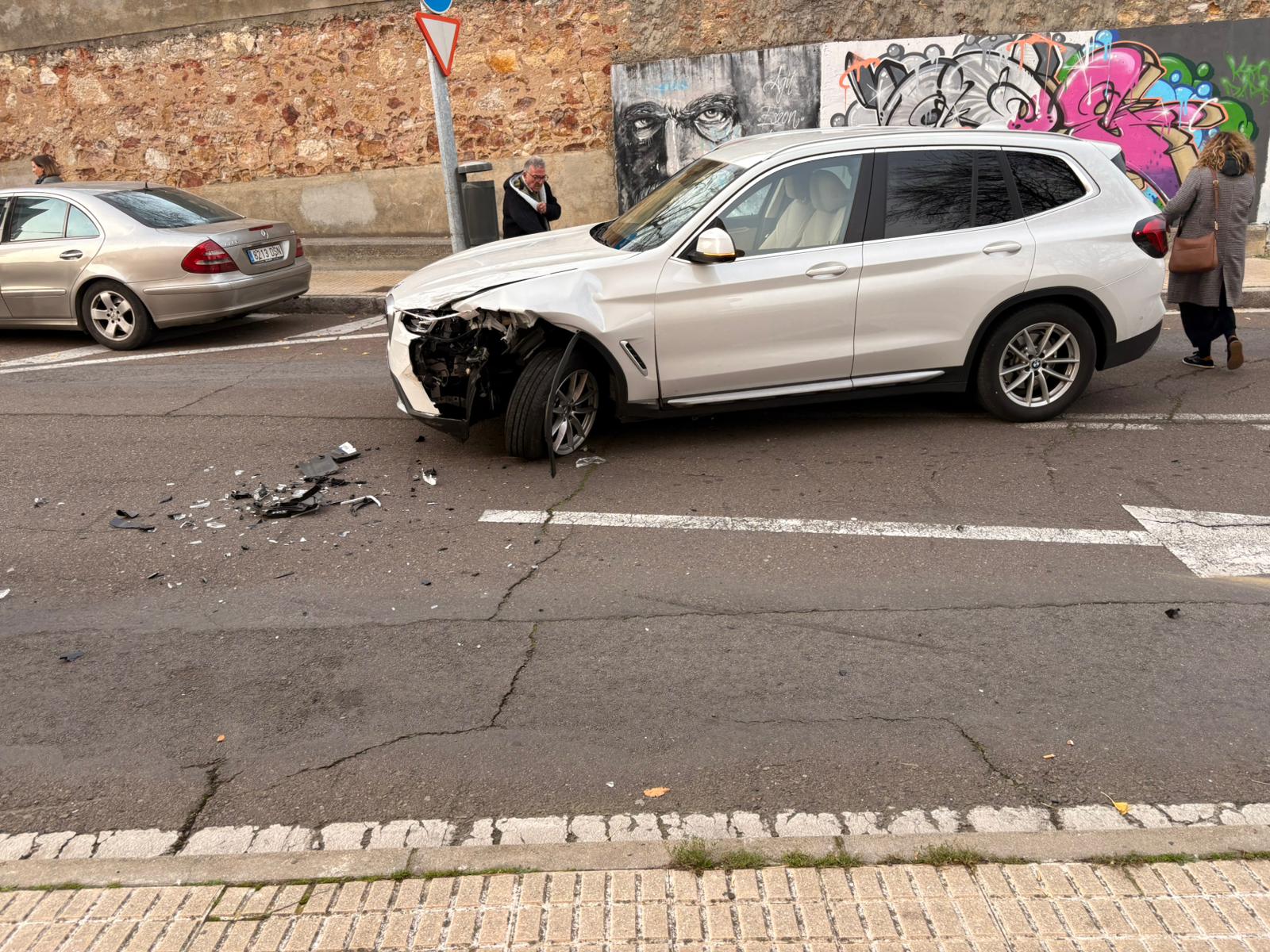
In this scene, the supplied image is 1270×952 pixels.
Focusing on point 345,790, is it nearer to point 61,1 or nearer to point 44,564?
point 44,564

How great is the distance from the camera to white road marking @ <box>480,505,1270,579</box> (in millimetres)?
5016

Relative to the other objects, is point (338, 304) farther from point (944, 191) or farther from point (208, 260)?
point (944, 191)

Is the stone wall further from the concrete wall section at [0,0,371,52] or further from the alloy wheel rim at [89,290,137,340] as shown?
the alloy wheel rim at [89,290,137,340]

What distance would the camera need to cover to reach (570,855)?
10.3ft

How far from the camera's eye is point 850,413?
7.36m

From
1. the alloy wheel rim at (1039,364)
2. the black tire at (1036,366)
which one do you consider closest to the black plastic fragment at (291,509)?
the black tire at (1036,366)

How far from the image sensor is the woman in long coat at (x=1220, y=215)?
25.0ft

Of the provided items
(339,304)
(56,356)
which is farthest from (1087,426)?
(56,356)

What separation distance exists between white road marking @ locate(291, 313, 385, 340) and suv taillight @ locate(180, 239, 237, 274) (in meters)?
0.99

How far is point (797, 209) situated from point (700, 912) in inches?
Result: 182

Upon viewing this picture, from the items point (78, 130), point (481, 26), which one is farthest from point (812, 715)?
point (78, 130)

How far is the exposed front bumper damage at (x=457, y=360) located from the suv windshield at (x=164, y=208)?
5.35 m

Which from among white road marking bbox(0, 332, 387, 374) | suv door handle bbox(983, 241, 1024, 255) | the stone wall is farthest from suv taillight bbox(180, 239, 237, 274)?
suv door handle bbox(983, 241, 1024, 255)

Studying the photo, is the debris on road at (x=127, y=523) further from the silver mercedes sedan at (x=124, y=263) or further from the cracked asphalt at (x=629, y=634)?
the silver mercedes sedan at (x=124, y=263)
